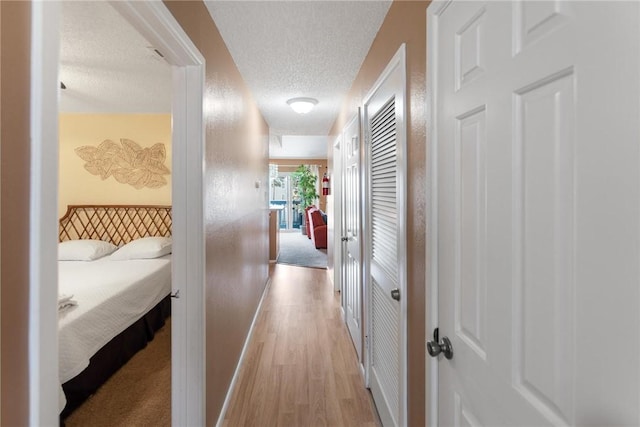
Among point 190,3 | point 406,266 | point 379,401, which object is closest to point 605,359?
point 406,266

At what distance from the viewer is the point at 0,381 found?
0.51 meters

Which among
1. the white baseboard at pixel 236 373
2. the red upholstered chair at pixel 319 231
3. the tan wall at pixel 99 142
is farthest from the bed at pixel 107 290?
the red upholstered chair at pixel 319 231

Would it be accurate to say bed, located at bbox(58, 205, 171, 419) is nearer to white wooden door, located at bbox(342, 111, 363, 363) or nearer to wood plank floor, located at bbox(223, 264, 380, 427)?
wood plank floor, located at bbox(223, 264, 380, 427)

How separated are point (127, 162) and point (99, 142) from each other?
386 mm

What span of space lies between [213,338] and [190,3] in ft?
5.42

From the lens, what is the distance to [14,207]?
54cm

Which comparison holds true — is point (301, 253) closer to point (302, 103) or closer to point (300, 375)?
point (302, 103)

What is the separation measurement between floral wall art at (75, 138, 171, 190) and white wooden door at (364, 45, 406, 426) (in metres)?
2.74

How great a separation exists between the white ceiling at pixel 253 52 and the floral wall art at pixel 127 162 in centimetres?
43

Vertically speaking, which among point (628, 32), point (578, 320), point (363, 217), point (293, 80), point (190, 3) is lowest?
point (578, 320)

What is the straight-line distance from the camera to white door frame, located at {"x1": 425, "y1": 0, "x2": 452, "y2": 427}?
1008 mm

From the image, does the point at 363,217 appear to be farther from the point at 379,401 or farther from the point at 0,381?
the point at 0,381

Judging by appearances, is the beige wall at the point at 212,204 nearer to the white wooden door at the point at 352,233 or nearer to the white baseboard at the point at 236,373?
the white baseboard at the point at 236,373

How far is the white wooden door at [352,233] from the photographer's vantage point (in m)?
2.38
